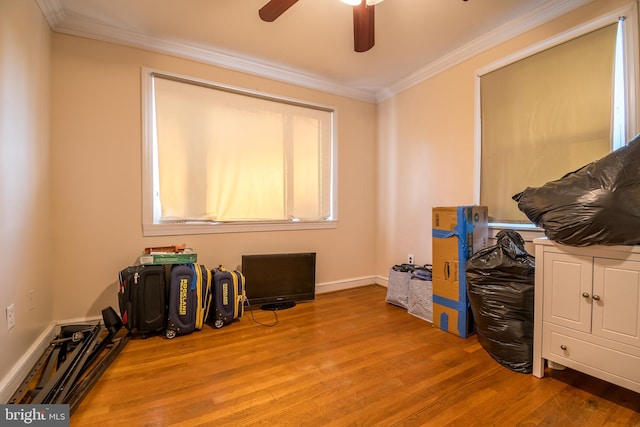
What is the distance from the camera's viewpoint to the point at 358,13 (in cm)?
175

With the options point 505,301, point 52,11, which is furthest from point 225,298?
point 52,11

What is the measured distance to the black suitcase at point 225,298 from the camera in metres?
2.45

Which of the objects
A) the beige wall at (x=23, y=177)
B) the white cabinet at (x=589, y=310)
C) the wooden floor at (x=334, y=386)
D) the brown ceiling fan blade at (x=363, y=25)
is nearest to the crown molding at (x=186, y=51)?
the beige wall at (x=23, y=177)

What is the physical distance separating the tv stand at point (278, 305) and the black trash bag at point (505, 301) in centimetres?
174

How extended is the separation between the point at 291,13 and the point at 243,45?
2.24 ft

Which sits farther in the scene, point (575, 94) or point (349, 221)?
point (349, 221)

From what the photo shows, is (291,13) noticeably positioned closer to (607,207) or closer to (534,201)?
(534,201)

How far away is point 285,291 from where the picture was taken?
3004 mm

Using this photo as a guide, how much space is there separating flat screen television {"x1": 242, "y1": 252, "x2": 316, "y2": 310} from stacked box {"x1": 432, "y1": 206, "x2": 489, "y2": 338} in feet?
4.26

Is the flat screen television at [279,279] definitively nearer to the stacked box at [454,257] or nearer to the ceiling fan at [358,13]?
the stacked box at [454,257]

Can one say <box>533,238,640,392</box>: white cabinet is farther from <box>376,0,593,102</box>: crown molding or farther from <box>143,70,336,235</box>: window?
<box>143,70,336,235</box>: window

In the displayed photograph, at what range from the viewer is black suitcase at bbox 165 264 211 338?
2244mm

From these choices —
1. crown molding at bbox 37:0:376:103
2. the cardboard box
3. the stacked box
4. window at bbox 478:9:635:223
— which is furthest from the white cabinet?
crown molding at bbox 37:0:376:103

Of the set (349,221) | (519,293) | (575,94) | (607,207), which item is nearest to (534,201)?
(607,207)
